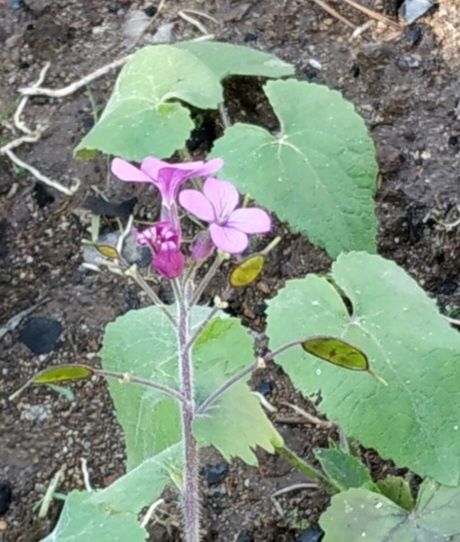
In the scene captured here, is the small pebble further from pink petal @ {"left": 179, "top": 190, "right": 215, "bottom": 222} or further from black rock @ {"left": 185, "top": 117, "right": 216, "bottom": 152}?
pink petal @ {"left": 179, "top": 190, "right": 215, "bottom": 222}

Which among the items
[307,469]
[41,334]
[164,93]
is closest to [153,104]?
[164,93]

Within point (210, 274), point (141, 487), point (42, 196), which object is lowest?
point (42, 196)

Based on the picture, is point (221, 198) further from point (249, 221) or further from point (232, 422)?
point (232, 422)

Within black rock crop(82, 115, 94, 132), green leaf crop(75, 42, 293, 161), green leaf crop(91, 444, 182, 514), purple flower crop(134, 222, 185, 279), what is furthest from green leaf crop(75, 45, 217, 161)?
purple flower crop(134, 222, 185, 279)

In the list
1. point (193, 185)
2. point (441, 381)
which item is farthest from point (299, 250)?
point (441, 381)

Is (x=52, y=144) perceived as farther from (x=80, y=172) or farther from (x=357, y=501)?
(x=357, y=501)
